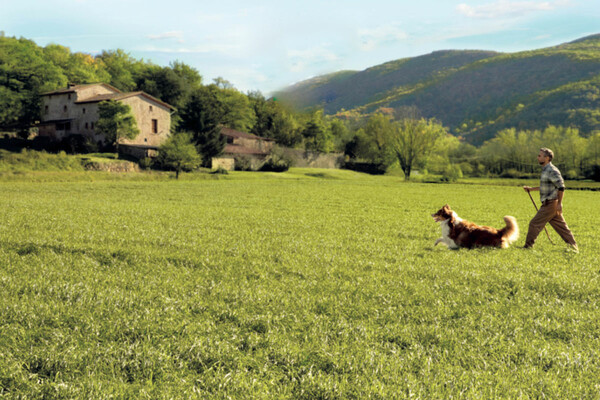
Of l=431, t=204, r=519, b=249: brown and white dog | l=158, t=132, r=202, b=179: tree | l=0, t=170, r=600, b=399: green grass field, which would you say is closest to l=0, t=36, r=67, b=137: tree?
l=158, t=132, r=202, b=179: tree

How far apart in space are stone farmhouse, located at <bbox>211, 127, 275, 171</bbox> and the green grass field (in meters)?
73.4

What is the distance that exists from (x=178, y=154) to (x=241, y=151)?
31.7 meters

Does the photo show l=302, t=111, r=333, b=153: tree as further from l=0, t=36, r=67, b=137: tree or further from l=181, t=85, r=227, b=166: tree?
l=0, t=36, r=67, b=137: tree

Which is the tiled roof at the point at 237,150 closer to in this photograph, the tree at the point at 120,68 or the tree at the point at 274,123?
the tree at the point at 274,123

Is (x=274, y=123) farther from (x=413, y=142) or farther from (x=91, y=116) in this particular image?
(x=91, y=116)

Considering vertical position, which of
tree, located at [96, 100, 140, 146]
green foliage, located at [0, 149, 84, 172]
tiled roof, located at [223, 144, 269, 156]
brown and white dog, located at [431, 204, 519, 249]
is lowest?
brown and white dog, located at [431, 204, 519, 249]

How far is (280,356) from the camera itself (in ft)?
16.4

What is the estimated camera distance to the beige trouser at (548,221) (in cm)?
1195

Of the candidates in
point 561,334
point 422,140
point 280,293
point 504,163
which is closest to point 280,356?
point 280,293

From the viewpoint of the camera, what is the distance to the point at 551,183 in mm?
11820

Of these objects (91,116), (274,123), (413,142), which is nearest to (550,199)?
(413,142)

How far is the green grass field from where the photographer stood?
4391 mm

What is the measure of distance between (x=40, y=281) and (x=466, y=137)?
559ft

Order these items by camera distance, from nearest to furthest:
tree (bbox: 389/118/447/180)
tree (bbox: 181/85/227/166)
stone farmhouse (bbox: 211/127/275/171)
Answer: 1. tree (bbox: 181/85/227/166)
2. stone farmhouse (bbox: 211/127/275/171)
3. tree (bbox: 389/118/447/180)
